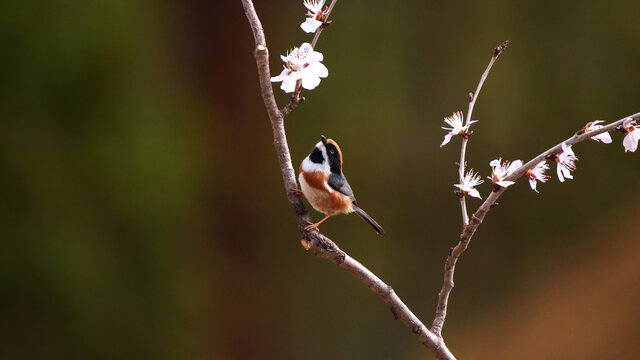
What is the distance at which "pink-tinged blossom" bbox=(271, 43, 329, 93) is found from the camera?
4.57ft

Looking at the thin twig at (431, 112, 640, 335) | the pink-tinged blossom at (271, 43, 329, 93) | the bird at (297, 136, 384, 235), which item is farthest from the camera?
the bird at (297, 136, 384, 235)

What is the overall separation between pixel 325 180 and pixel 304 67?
16.4 inches

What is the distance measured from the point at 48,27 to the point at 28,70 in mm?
209

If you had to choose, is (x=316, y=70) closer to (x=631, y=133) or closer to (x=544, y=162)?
(x=544, y=162)

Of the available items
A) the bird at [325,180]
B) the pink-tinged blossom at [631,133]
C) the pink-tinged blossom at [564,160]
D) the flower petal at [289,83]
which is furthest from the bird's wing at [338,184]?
the pink-tinged blossom at [631,133]

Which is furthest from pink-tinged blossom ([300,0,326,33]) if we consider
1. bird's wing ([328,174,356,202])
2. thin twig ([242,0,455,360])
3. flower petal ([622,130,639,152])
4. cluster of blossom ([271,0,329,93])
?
flower petal ([622,130,639,152])

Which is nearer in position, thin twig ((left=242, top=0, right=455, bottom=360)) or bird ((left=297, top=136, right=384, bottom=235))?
thin twig ((left=242, top=0, right=455, bottom=360))

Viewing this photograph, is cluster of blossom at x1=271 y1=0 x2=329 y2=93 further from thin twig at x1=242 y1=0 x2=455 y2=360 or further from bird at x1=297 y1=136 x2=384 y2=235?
bird at x1=297 y1=136 x2=384 y2=235

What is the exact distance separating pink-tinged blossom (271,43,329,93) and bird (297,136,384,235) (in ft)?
1.03

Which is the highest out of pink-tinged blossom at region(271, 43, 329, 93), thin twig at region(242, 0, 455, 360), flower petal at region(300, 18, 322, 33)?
flower petal at region(300, 18, 322, 33)

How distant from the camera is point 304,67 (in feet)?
4.63

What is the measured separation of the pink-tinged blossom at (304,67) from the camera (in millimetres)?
1393

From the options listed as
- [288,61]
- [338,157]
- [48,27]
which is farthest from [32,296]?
[288,61]

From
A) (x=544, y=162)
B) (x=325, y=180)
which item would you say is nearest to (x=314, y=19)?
(x=325, y=180)
